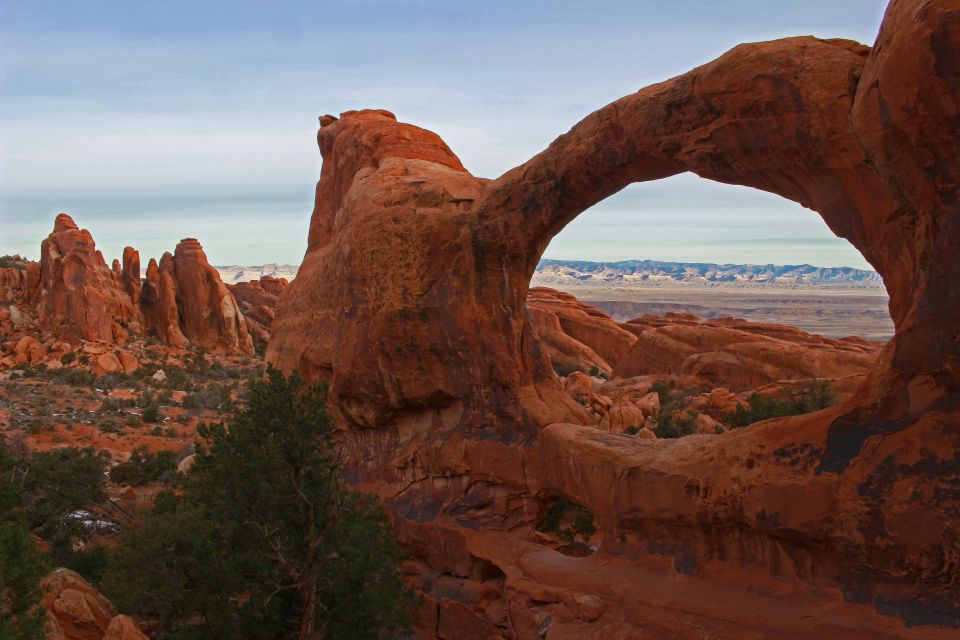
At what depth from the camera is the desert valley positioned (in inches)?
286

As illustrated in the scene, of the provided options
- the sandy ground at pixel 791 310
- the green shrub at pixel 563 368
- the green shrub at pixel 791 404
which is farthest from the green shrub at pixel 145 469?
the sandy ground at pixel 791 310

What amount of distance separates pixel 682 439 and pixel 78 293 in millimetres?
42354

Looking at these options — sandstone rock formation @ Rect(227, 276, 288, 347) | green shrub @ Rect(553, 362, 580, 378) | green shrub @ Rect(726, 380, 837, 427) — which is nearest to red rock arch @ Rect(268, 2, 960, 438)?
green shrub @ Rect(726, 380, 837, 427)

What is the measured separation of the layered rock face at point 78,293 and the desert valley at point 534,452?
26.1m

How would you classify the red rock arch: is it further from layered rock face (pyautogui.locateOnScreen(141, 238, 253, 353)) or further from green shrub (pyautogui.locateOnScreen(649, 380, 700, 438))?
layered rock face (pyautogui.locateOnScreen(141, 238, 253, 353))

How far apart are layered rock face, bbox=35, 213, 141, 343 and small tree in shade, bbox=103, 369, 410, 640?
123 feet

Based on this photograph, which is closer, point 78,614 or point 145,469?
point 78,614

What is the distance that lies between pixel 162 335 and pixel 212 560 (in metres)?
42.2

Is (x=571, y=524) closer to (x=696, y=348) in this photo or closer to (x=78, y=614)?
(x=78, y=614)

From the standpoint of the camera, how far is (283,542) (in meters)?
10.1

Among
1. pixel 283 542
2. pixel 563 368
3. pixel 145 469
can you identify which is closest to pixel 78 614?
pixel 283 542

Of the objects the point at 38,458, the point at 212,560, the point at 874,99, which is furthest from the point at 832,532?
the point at 38,458

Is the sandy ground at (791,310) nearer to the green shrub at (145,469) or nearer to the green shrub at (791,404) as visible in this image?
the green shrub at (791,404)

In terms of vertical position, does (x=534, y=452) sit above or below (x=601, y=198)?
below
